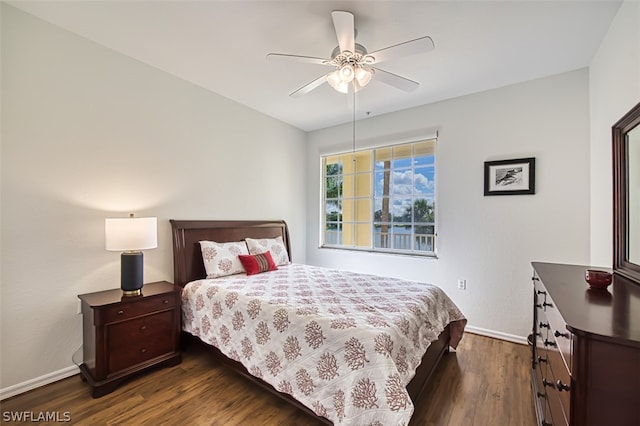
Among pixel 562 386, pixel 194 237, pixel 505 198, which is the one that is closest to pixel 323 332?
pixel 562 386

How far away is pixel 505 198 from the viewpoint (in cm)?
304

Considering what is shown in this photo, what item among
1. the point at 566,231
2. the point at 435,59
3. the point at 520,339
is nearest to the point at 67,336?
the point at 435,59

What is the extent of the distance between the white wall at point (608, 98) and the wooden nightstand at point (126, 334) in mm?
3620

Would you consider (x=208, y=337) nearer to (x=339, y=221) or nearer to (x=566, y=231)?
(x=339, y=221)

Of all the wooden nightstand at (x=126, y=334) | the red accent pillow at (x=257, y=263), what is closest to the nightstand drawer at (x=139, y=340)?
the wooden nightstand at (x=126, y=334)

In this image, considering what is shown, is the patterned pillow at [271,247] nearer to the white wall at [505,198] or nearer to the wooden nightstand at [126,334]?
the wooden nightstand at [126,334]

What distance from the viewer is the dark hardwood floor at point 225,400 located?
1.80 metres

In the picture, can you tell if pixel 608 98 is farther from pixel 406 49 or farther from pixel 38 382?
pixel 38 382

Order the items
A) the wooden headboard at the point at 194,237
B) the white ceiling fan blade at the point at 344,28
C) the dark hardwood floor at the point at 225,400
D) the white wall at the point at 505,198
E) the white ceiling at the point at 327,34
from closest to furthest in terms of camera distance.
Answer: the white ceiling fan blade at the point at 344,28
the dark hardwood floor at the point at 225,400
the white ceiling at the point at 327,34
the white wall at the point at 505,198
the wooden headboard at the point at 194,237

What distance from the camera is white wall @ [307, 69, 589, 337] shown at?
8.90ft

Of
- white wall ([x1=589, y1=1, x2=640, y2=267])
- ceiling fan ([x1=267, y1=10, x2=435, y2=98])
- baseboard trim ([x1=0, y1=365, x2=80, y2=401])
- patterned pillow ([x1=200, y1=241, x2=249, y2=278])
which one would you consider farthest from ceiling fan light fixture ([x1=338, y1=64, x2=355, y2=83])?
baseboard trim ([x1=0, y1=365, x2=80, y2=401])

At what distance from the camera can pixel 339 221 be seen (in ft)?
14.9

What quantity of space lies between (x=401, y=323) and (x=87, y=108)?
3.03 metres

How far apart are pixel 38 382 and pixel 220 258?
159 cm
